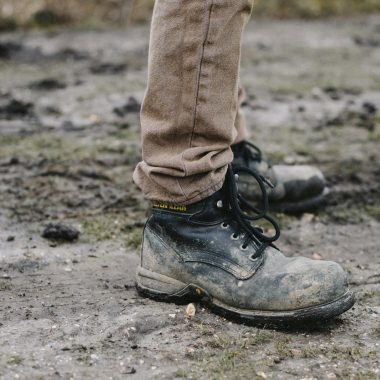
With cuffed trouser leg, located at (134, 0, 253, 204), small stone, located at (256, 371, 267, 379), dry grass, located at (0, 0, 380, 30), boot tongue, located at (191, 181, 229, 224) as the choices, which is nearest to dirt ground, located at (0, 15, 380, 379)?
small stone, located at (256, 371, 267, 379)

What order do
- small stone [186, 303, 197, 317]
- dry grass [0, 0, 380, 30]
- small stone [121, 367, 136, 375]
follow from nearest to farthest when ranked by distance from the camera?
1. small stone [121, 367, 136, 375]
2. small stone [186, 303, 197, 317]
3. dry grass [0, 0, 380, 30]

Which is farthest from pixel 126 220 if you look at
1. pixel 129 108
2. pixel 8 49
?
pixel 8 49

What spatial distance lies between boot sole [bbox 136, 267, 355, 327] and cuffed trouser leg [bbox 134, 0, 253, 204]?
10.8 inches

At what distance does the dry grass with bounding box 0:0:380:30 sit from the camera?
709cm

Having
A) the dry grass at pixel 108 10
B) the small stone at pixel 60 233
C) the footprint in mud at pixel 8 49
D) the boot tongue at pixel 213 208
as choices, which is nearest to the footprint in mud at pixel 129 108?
the small stone at pixel 60 233

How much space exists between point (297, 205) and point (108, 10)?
614cm

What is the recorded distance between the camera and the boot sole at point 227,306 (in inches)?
67.4

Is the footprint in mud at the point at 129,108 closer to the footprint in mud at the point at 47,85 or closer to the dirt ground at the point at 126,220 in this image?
the dirt ground at the point at 126,220

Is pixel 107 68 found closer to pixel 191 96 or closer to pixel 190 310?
pixel 191 96

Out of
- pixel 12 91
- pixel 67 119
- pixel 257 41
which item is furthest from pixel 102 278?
pixel 257 41

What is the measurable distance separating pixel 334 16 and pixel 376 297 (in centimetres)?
708

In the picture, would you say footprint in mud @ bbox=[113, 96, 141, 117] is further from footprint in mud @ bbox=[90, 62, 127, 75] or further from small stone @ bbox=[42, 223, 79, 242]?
small stone @ bbox=[42, 223, 79, 242]

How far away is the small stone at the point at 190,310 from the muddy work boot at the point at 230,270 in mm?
28

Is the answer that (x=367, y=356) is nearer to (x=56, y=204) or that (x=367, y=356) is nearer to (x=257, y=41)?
(x=56, y=204)
